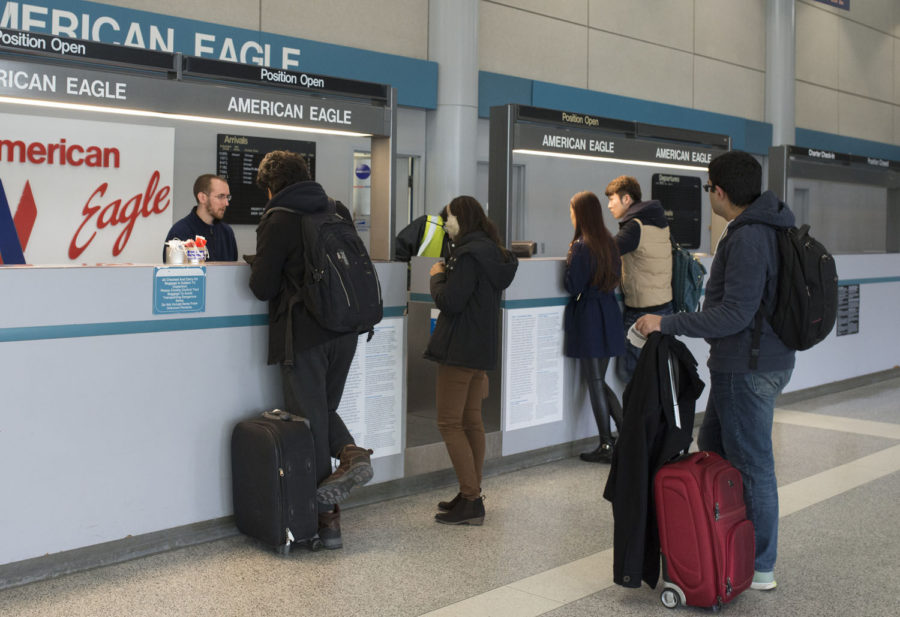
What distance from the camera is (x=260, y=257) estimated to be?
12.3ft

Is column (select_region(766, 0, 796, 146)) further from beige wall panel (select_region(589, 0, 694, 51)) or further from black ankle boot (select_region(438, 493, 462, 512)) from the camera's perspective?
black ankle boot (select_region(438, 493, 462, 512))

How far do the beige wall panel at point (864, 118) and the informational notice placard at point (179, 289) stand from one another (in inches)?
478

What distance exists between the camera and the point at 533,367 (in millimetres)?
5301

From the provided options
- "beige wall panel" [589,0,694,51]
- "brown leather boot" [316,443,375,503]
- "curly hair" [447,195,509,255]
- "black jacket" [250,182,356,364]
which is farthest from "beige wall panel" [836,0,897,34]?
"brown leather boot" [316,443,375,503]

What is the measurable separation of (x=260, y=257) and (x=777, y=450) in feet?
11.4

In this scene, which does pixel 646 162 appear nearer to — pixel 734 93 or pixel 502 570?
pixel 502 570

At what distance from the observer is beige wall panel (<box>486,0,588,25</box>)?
30.5 feet

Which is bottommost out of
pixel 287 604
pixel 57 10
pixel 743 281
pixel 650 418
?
pixel 287 604

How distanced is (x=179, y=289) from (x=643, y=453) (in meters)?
1.85

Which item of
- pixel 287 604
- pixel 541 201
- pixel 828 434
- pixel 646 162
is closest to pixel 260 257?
pixel 287 604

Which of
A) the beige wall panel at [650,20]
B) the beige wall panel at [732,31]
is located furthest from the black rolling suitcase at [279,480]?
the beige wall panel at [732,31]

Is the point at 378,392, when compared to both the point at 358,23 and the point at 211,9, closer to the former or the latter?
the point at 211,9

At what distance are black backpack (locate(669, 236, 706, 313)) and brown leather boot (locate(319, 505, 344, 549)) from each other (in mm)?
2720

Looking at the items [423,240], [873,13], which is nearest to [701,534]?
[423,240]
